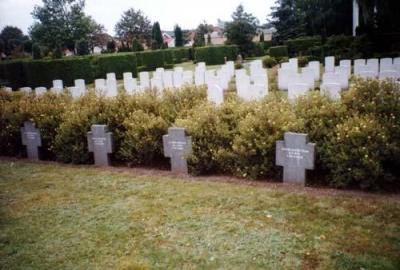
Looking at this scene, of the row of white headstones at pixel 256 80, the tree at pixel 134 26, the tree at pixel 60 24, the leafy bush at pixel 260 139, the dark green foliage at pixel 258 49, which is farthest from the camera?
→ the tree at pixel 134 26

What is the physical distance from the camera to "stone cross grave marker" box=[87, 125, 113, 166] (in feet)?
24.7

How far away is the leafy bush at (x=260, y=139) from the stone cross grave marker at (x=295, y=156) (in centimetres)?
18

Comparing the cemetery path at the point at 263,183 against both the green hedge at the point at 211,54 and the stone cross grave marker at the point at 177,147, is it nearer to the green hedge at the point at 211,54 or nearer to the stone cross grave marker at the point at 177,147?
the stone cross grave marker at the point at 177,147

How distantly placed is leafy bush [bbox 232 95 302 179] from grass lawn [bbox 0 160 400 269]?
43cm

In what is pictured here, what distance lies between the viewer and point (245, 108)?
6770mm

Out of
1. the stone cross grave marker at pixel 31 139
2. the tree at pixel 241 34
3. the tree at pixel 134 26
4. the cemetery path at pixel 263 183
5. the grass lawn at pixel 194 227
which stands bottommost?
the grass lawn at pixel 194 227

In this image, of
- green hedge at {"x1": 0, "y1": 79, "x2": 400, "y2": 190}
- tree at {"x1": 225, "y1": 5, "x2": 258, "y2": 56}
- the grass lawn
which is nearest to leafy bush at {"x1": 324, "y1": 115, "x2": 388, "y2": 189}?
green hedge at {"x1": 0, "y1": 79, "x2": 400, "y2": 190}

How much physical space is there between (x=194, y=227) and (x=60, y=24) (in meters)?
66.2

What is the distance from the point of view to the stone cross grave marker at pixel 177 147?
6.80m

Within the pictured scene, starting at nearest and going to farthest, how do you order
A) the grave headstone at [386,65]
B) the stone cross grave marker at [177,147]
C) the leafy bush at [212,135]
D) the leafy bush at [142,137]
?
1. the leafy bush at [212,135]
2. the stone cross grave marker at [177,147]
3. the leafy bush at [142,137]
4. the grave headstone at [386,65]

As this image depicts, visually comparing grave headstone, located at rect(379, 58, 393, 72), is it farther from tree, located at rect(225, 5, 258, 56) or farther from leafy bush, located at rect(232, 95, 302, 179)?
tree, located at rect(225, 5, 258, 56)

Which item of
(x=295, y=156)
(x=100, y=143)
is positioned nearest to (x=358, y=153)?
(x=295, y=156)

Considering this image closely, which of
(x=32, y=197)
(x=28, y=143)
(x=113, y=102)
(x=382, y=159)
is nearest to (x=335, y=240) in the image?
(x=382, y=159)

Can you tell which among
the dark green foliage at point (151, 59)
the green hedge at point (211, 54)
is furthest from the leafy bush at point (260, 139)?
the green hedge at point (211, 54)
